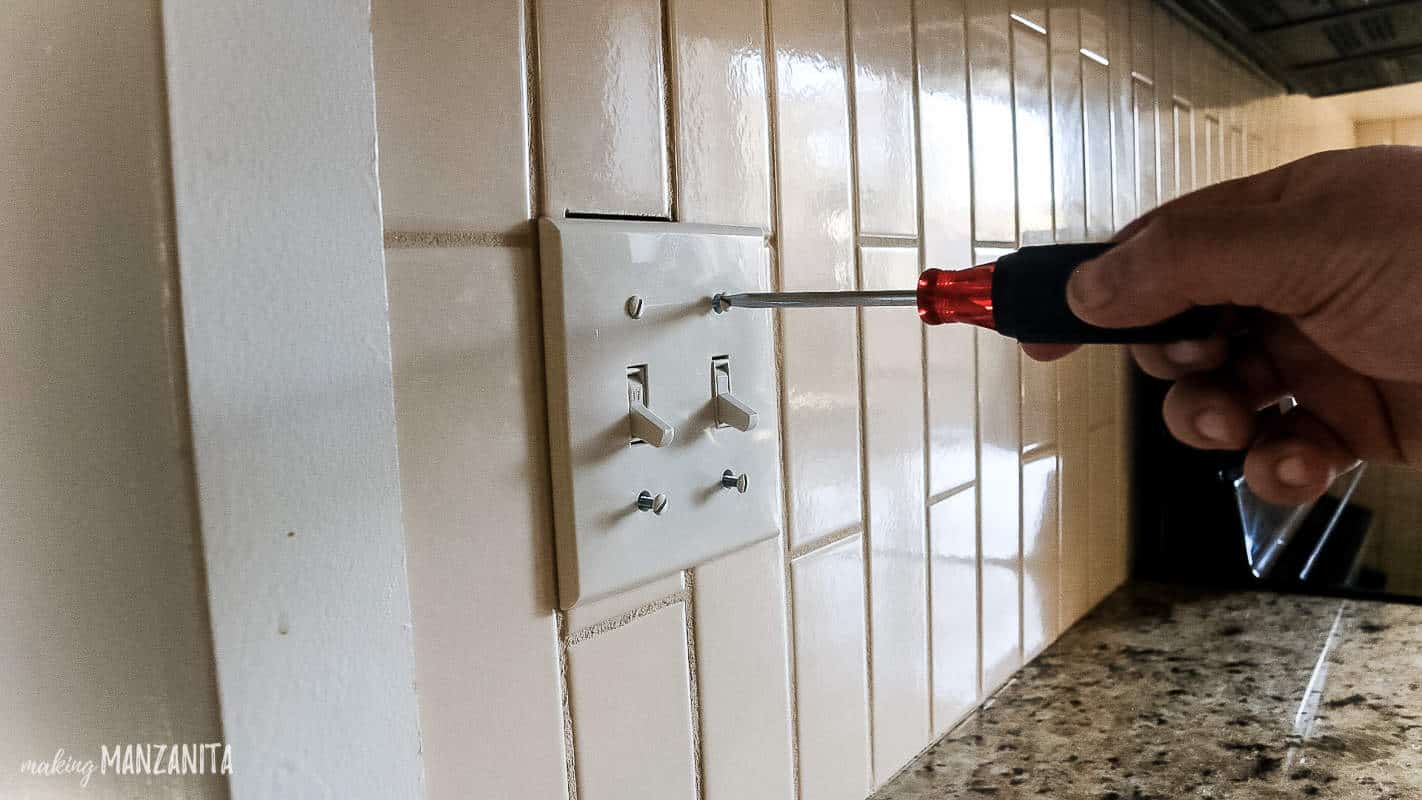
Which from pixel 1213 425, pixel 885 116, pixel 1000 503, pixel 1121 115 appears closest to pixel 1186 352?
pixel 1213 425

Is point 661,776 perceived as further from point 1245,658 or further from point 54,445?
point 1245,658

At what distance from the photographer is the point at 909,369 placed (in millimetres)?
643

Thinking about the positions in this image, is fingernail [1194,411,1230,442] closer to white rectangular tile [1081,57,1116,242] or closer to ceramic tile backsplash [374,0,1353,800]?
ceramic tile backsplash [374,0,1353,800]

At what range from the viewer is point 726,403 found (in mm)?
458

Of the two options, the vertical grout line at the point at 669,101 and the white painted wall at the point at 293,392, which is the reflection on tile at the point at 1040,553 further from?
the white painted wall at the point at 293,392

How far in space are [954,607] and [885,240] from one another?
0.26 metres

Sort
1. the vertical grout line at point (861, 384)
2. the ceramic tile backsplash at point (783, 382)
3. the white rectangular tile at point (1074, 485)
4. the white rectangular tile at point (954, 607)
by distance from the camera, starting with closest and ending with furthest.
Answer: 1. the ceramic tile backsplash at point (783, 382)
2. the vertical grout line at point (861, 384)
3. the white rectangular tile at point (954, 607)
4. the white rectangular tile at point (1074, 485)

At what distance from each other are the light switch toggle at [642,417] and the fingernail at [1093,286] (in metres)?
0.16

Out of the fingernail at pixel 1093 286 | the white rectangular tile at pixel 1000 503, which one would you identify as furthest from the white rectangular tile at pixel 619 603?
the white rectangular tile at pixel 1000 503

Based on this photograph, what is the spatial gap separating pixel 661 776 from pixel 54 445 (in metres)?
0.29

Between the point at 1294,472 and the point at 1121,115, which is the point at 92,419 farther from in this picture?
the point at 1121,115

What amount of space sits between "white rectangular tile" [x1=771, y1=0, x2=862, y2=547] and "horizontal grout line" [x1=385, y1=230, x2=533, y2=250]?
0.17 m

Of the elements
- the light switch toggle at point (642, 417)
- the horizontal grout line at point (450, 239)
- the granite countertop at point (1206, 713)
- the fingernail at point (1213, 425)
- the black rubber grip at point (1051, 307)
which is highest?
the horizontal grout line at point (450, 239)

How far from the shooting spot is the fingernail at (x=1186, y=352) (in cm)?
43
